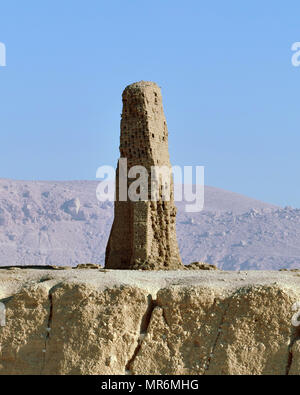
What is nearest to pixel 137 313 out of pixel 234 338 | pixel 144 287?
pixel 144 287

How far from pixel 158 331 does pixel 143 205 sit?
7.54m

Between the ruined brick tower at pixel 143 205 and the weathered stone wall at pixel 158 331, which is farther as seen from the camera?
the ruined brick tower at pixel 143 205

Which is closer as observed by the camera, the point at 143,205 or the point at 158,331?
the point at 158,331

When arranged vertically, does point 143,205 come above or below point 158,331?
above

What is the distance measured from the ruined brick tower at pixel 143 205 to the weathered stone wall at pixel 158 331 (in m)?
6.84

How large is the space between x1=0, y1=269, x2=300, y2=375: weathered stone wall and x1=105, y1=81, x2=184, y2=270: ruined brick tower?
6.84 m

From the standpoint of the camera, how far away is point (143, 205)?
71.8 feet

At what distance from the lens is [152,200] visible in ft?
72.3

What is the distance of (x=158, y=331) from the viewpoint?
14586 millimetres

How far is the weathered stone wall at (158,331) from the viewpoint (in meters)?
14.4

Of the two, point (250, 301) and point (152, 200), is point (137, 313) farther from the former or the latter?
point (152, 200)

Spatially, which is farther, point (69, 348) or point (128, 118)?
point (128, 118)

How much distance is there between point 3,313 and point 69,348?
1.27 metres
